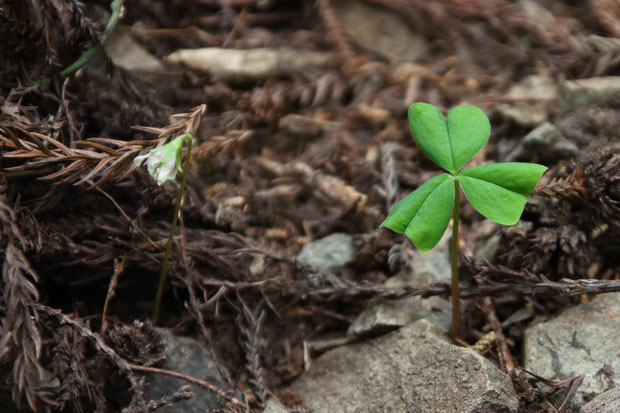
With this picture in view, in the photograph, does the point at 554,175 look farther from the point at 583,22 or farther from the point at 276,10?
the point at 276,10

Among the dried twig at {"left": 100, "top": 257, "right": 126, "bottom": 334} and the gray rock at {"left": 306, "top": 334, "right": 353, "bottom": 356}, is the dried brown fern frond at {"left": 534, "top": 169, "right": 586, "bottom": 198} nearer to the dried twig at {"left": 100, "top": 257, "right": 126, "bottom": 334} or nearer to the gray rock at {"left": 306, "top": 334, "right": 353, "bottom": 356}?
the gray rock at {"left": 306, "top": 334, "right": 353, "bottom": 356}

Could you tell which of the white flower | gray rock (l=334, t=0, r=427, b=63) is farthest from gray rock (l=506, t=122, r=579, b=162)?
the white flower

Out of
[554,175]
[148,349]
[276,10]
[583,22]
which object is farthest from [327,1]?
[148,349]

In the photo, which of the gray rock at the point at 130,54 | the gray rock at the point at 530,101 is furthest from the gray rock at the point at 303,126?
the gray rock at the point at 530,101

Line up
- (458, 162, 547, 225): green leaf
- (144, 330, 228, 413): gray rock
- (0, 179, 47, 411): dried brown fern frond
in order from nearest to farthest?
(0, 179, 47, 411): dried brown fern frond, (458, 162, 547, 225): green leaf, (144, 330, 228, 413): gray rock

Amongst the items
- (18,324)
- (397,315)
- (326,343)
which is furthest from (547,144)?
(18,324)

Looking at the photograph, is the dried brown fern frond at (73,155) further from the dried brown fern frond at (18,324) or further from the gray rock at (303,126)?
the gray rock at (303,126)

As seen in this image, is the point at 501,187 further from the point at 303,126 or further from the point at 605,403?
the point at 303,126
